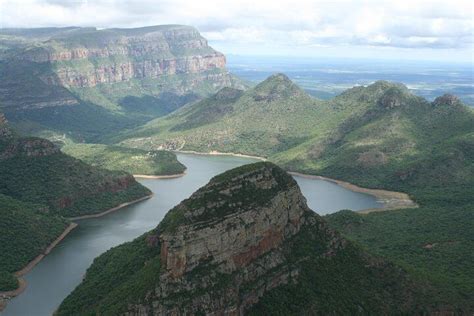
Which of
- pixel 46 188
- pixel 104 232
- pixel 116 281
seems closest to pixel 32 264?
pixel 104 232

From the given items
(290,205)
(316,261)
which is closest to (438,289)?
(316,261)

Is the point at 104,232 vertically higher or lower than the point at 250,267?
lower

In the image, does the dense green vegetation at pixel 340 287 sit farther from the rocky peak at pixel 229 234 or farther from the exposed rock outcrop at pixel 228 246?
the rocky peak at pixel 229 234

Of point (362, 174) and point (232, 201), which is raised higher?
point (232, 201)

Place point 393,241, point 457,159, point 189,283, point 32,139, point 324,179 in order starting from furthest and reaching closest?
point 324,179 → point 457,159 → point 32,139 → point 393,241 → point 189,283

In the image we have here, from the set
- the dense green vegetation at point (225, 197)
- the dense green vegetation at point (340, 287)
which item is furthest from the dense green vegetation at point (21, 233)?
the dense green vegetation at point (340, 287)

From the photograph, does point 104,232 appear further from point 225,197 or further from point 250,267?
point 250,267

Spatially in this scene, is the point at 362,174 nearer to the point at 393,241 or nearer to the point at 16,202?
the point at 393,241

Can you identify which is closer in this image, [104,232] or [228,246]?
[228,246]
